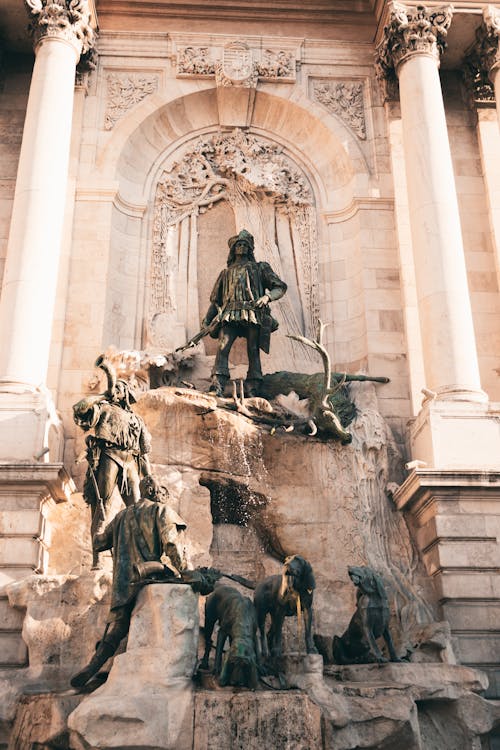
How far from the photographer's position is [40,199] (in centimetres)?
1320

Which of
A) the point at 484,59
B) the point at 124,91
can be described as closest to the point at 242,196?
the point at 124,91

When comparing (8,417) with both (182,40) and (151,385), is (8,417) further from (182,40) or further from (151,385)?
(182,40)

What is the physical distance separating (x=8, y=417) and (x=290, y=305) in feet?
20.0

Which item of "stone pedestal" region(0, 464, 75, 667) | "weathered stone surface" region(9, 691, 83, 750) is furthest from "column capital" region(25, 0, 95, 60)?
"weathered stone surface" region(9, 691, 83, 750)

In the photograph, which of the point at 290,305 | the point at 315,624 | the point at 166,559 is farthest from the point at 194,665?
the point at 290,305

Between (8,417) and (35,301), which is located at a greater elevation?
(35,301)

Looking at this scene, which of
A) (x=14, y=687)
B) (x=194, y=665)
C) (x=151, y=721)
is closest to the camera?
(x=151, y=721)

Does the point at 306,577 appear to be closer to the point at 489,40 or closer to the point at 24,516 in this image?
the point at 24,516

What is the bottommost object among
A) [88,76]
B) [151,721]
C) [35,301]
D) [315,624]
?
[151,721]

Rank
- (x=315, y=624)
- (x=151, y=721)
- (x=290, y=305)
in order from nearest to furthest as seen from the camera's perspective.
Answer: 1. (x=151, y=721)
2. (x=315, y=624)
3. (x=290, y=305)

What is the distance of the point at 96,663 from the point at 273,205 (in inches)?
429

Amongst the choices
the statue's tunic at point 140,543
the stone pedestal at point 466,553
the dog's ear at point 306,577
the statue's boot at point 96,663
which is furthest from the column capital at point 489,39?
the statue's boot at point 96,663

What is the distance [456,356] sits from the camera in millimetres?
12461

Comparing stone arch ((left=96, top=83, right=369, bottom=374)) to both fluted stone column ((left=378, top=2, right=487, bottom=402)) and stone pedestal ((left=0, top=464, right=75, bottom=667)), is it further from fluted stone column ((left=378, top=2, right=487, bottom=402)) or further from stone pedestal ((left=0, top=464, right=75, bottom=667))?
stone pedestal ((left=0, top=464, right=75, bottom=667))
